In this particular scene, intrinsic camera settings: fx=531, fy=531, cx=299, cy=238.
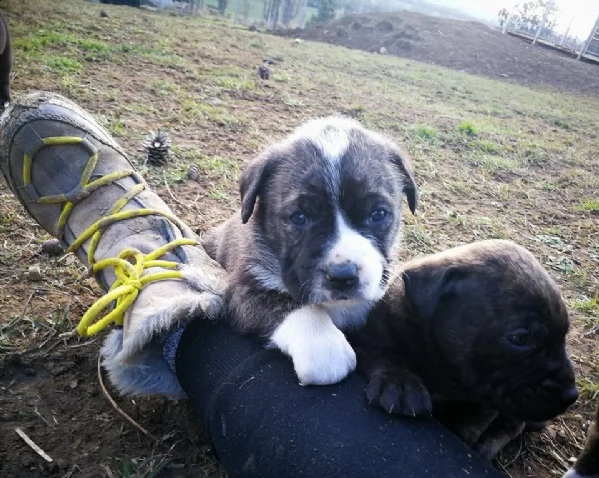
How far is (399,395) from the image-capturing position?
2090mm

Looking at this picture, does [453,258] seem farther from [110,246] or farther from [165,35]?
[165,35]

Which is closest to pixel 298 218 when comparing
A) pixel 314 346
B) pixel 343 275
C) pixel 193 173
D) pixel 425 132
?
pixel 343 275

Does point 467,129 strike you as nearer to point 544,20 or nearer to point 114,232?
point 114,232

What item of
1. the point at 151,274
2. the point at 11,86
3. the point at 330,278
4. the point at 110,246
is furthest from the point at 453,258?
the point at 11,86

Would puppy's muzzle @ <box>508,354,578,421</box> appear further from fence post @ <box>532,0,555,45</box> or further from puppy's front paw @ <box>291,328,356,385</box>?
fence post @ <box>532,0,555,45</box>

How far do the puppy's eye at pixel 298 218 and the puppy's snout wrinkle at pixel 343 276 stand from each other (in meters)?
0.39

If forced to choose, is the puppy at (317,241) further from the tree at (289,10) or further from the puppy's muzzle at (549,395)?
the tree at (289,10)

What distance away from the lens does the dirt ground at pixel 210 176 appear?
2367 millimetres

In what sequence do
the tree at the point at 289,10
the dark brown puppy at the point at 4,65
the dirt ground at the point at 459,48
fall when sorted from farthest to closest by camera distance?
the tree at the point at 289,10, the dirt ground at the point at 459,48, the dark brown puppy at the point at 4,65

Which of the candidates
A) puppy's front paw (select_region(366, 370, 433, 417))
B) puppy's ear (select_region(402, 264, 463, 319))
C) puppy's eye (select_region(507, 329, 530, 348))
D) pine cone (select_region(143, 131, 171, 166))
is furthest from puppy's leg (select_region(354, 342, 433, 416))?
pine cone (select_region(143, 131, 171, 166))

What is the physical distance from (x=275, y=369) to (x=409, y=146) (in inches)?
217

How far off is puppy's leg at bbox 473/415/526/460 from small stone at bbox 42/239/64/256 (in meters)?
2.73

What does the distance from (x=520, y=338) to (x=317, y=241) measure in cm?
99

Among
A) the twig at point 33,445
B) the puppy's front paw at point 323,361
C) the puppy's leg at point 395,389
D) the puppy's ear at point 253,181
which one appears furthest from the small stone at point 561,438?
the twig at point 33,445
